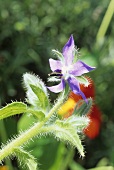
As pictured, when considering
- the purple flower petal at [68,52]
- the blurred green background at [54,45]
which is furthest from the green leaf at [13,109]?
the blurred green background at [54,45]

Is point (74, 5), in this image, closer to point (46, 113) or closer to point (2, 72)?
point (2, 72)

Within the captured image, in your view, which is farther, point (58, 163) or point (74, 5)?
point (74, 5)

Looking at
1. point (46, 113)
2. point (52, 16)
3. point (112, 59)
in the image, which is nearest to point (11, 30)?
point (52, 16)

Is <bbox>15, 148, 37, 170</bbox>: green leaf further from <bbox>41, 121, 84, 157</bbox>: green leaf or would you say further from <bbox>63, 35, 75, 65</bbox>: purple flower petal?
<bbox>63, 35, 75, 65</bbox>: purple flower petal

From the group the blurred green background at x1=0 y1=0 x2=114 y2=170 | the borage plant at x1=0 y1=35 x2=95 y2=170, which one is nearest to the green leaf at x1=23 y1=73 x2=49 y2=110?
the borage plant at x1=0 y1=35 x2=95 y2=170

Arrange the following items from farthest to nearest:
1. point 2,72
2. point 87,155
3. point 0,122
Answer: point 87,155, point 2,72, point 0,122

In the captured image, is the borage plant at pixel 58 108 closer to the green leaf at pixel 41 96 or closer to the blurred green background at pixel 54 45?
the green leaf at pixel 41 96
